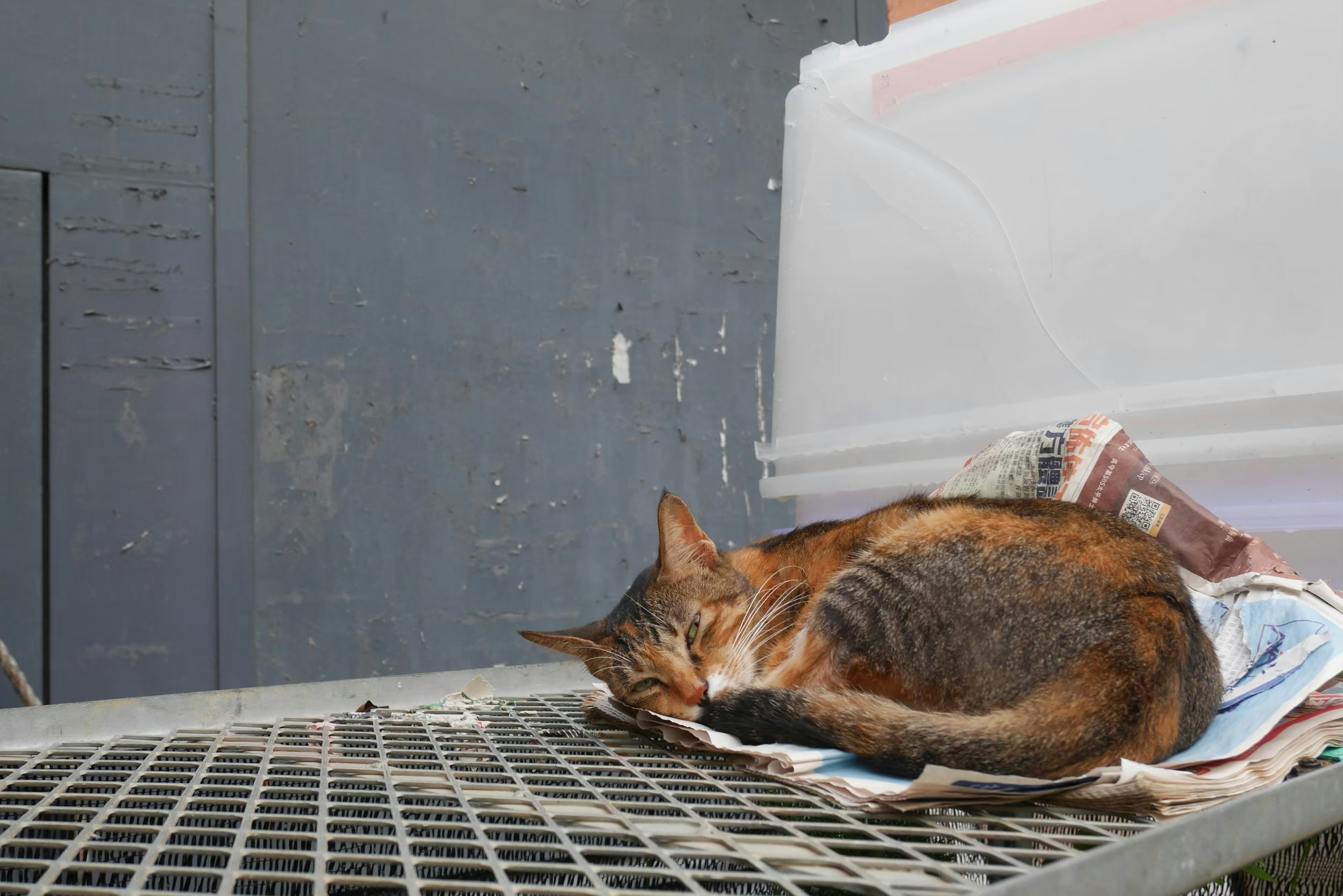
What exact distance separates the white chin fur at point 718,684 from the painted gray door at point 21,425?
84.4 inches

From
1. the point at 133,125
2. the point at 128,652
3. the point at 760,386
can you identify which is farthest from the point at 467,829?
the point at 760,386

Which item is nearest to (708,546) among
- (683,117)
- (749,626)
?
(749,626)

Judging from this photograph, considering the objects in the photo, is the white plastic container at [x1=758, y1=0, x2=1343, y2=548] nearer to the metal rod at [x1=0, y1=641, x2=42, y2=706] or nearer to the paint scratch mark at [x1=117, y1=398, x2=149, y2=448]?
the metal rod at [x1=0, y1=641, x2=42, y2=706]

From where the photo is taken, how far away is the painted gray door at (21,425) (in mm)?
2594

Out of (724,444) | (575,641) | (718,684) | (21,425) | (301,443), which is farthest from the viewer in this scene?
(724,444)

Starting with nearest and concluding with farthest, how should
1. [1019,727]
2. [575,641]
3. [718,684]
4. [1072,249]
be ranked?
[1019,727], [718,684], [575,641], [1072,249]

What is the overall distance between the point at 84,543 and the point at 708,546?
2005 millimetres

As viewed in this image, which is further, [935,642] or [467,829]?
[935,642]

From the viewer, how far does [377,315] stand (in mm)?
3100

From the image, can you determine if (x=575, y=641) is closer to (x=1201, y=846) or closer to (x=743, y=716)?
(x=743, y=716)

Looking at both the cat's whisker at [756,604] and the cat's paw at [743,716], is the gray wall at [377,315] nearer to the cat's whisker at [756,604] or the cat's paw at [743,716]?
the cat's whisker at [756,604]

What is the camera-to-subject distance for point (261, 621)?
2.90 metres

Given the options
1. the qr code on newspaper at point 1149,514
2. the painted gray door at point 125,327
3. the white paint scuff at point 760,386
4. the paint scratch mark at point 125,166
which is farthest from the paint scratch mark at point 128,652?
the qr code on newspaper at point 1149,514

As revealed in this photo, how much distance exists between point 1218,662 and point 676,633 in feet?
2.52
